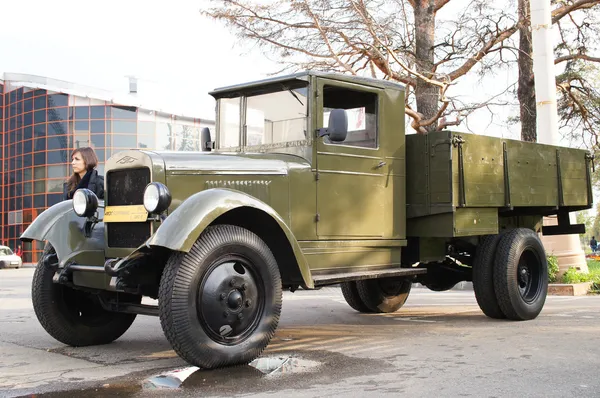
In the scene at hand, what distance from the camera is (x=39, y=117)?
125 feet

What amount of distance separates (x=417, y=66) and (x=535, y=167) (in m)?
6.23

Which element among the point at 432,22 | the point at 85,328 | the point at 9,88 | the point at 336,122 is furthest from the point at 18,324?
the point at 9,88

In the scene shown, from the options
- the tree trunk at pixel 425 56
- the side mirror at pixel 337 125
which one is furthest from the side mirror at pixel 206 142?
the tree trunk at pixel 425 56

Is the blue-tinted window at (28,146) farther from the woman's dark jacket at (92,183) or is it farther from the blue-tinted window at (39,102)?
the woman's dark jacket at (92,183)

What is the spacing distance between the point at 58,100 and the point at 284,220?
115 ft

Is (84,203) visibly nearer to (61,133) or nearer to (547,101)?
(547,101)

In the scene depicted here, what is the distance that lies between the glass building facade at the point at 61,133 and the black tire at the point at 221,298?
105ft

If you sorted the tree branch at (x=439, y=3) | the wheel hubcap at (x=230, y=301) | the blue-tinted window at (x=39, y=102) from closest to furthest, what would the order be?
1. the wheel hubcap at (x=230, y=301)
2. the tree branch at (x=439, y=3)
3. the blue-tinted window at (x=39, y=102)

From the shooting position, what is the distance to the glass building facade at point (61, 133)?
37.4 metres

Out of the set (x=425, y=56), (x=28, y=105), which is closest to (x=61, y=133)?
(x=28, y=105)

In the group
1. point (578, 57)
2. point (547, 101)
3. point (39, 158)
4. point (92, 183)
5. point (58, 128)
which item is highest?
point (58, 128)

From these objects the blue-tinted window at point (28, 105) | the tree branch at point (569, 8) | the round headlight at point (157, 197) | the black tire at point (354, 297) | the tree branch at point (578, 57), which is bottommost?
the black tire at point (354, 297)

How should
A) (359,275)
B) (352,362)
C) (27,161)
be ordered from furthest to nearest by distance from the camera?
(27,161) → (359,275) → (352,362)

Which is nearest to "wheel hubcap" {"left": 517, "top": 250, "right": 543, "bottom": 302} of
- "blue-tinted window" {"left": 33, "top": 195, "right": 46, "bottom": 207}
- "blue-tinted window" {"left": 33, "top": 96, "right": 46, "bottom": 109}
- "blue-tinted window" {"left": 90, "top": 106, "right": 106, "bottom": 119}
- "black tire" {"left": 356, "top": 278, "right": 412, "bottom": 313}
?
"black tire" {"left": 356, "top": 278, "right": 412, "bottom": 313}
